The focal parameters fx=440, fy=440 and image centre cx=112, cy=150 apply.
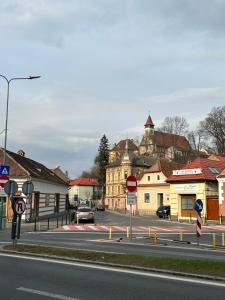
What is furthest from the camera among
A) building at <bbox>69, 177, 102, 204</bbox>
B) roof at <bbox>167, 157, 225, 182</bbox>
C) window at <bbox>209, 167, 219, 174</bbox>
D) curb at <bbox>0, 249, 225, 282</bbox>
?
building at <bbox>69, 177, 102, 204</bbox>

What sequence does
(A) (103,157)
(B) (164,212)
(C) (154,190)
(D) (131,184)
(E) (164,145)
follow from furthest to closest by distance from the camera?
(A) (103,157), (E) (164,145), (C) (154,190), (B) (164,212), (D) (131,184)

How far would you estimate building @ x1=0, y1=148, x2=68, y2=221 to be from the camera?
135 ft

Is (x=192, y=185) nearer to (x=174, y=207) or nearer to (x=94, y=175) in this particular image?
(x=174, y=207)

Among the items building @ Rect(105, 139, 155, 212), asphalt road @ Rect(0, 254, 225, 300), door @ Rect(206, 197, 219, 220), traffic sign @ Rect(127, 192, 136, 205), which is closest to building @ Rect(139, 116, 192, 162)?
building @ Rect(105, 139, 155, 212)

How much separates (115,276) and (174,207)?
129 feet

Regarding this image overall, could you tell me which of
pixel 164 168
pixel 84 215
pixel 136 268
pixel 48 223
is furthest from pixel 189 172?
pixel 136 268

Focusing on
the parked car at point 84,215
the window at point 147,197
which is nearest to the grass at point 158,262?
the parked car at point 84,215

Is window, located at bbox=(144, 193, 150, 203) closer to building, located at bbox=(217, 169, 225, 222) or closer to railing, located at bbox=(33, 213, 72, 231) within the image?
building, located at bbox=(217, 169, 225, 222)

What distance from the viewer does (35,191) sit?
144 ft

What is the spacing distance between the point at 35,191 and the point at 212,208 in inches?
722

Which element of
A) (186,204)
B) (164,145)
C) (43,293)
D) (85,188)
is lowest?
(43,293)

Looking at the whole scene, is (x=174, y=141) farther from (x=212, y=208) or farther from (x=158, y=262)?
(x=158, y=262)

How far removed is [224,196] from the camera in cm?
4375

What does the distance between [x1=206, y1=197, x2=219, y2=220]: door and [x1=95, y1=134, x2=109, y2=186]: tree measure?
7877 centimetres
